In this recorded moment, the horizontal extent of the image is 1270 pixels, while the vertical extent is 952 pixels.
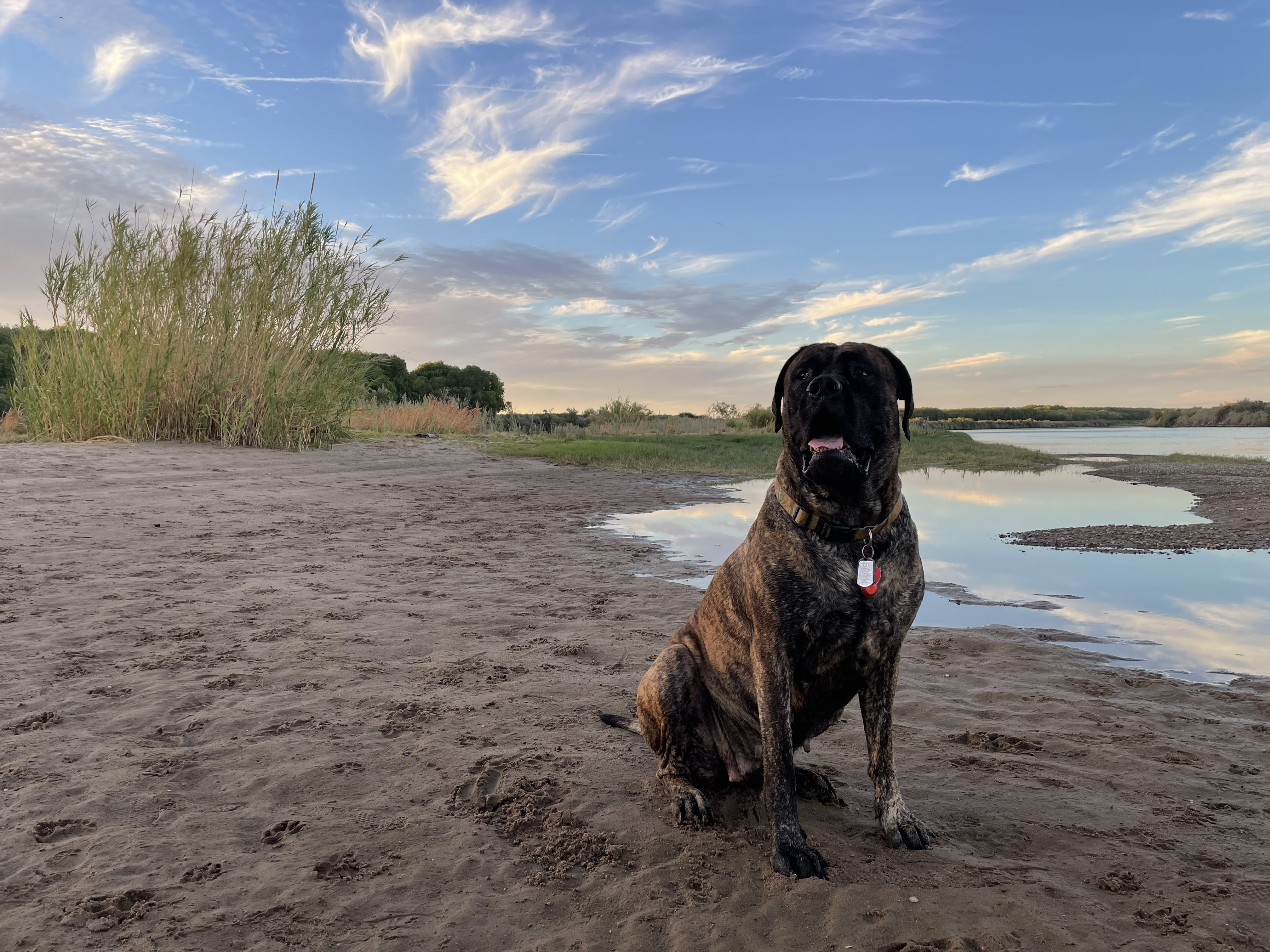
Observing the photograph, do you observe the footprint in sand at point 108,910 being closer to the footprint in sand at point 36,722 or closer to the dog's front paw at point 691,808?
the footprint in sand at point 36,722

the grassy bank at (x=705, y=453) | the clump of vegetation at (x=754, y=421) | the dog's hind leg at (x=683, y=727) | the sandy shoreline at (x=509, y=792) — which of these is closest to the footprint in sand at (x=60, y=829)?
the sandy shoreline at (x=509, y=792)

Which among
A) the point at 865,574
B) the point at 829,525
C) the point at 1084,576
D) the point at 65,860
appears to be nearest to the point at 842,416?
the point at 829,525

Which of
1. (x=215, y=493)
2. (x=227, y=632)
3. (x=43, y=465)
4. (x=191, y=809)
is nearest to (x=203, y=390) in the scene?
(x=43, y=465)

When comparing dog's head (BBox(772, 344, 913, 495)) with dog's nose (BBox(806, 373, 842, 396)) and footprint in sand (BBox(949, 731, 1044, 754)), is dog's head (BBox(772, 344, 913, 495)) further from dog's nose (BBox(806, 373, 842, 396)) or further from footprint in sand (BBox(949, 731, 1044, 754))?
footprint in sand (BBox(949, 731, 1044, 754))

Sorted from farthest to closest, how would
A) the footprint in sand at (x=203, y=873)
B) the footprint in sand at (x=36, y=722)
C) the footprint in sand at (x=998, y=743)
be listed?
1. the footprint in sand at (x=998, y=743)
2. the footprint in sand at (x=36, y=722)
3. the footprint in sand at (x=203, y=873)

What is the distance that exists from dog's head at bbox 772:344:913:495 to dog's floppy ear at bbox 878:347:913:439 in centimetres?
1

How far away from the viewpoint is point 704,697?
9.98 feet

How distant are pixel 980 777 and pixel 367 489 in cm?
985

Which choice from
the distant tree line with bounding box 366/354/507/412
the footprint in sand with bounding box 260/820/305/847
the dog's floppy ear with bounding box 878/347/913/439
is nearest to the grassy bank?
the dog's floppy ear with bounding box 878/347/913/439

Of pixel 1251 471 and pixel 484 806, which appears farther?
pixel 1251 471

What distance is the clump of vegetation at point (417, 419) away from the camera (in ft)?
66.9

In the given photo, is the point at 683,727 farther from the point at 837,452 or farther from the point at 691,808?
the point at 837,452

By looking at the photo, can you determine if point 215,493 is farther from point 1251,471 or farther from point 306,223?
point 1251,471

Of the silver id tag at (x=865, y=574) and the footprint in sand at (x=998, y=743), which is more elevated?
the silver id tag at (x=865, y=574)
